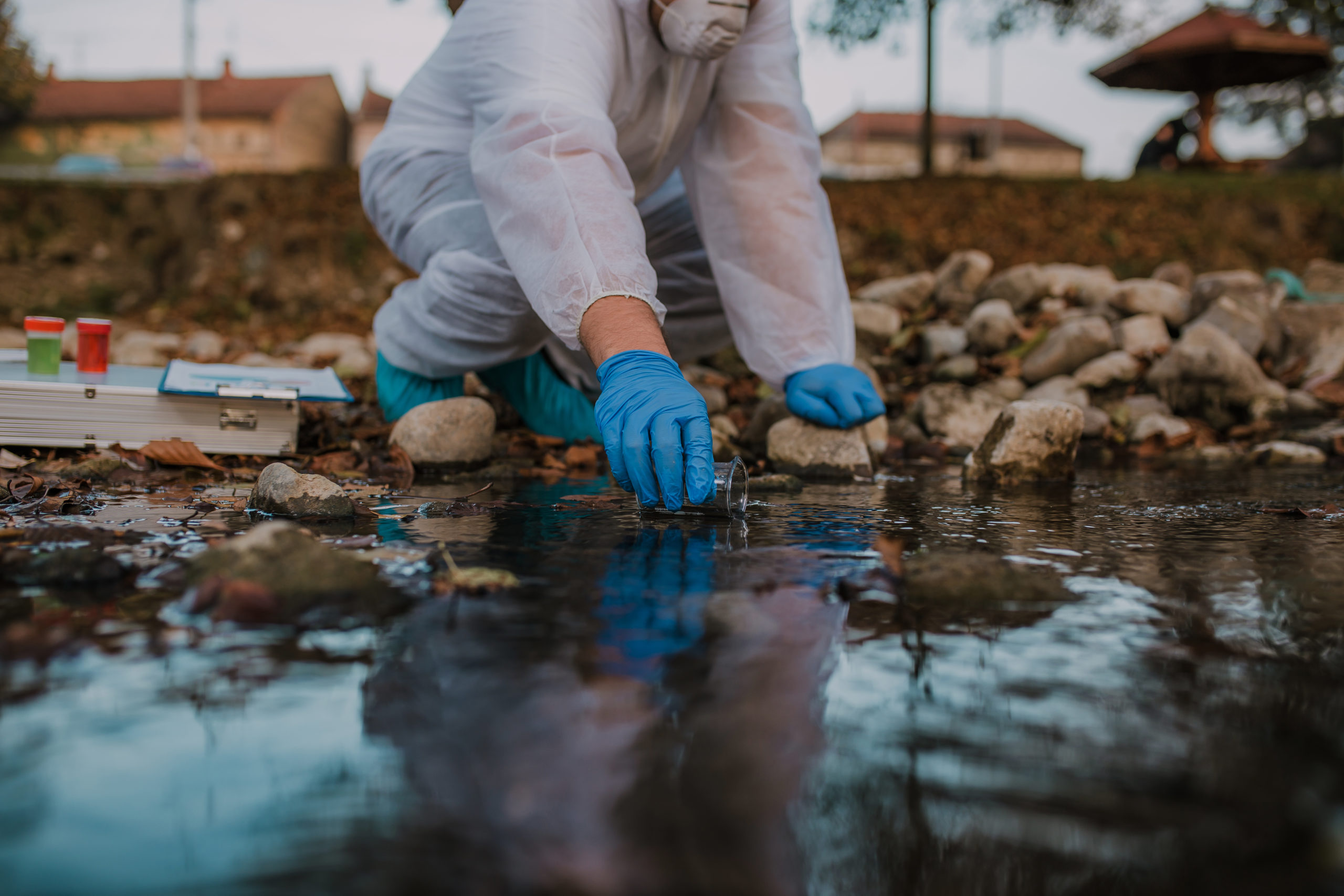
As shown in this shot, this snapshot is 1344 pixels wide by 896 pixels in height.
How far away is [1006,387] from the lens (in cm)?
411

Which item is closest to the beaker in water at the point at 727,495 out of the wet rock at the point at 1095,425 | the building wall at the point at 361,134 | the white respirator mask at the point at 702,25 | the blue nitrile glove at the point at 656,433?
the blue nitrile glove at the point at 656,433

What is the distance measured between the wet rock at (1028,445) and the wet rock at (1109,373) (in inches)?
61.0

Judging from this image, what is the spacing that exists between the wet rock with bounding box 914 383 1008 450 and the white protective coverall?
666 mm

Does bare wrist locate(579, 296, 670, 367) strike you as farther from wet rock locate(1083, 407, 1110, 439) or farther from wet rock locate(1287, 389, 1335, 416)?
wet rock locate(1287, 389, 1335, 416)

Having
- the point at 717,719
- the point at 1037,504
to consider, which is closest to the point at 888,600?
the point at 717,719

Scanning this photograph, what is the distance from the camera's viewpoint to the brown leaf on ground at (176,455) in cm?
249

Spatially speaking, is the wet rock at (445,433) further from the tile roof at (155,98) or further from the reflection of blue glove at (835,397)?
the tile roof at (155,98)

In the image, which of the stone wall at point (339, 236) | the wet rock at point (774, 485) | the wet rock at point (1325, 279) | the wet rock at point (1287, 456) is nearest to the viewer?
the wet rock at point (774, 485)

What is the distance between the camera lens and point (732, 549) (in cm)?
164

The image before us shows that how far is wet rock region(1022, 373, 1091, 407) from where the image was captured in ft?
12.9

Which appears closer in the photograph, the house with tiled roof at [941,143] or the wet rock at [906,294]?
the wet rock at [906,294]

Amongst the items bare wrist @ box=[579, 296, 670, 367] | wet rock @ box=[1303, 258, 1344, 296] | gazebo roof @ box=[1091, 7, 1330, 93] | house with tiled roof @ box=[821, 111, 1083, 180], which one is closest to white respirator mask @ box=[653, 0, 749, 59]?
bare wrist @ box=[579, 296, 670, 367]

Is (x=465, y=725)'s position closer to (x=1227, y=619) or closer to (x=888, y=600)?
(x=888, y=600)

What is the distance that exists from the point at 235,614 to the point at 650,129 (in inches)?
80.3
